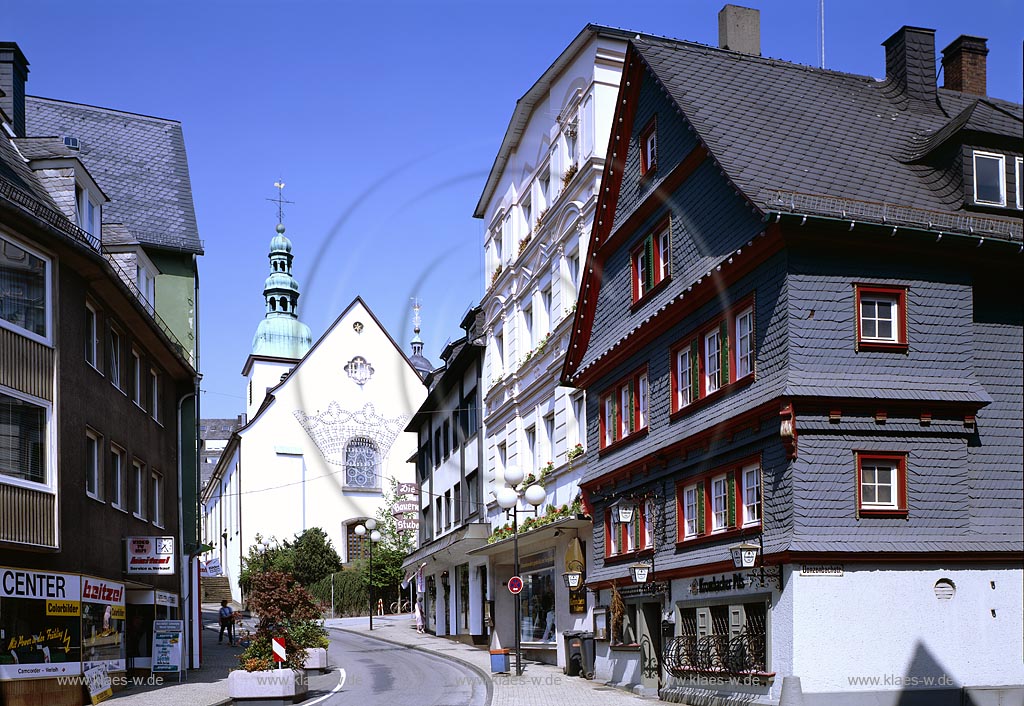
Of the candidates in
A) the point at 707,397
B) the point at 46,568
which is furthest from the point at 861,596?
the point at 46,568

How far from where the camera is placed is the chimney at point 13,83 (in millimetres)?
32781

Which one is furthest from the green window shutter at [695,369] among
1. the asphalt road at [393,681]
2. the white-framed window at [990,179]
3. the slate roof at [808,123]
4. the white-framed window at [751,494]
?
the asphalt road at [393,681]

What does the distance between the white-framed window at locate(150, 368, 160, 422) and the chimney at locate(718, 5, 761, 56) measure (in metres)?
18.7

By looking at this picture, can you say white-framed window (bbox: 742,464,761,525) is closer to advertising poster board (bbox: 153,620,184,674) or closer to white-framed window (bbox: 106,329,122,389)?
advertising poster board (bbox: 153,620,184,674)

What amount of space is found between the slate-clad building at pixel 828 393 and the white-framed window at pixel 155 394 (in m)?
15.8

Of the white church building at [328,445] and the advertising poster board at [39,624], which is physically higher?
the white church building at [328,445]

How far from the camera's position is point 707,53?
27.2 m

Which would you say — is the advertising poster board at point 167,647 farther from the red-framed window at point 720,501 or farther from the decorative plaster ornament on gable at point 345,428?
the decorative plaster ornament on gable at point 345,428

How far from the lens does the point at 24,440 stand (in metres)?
23.3

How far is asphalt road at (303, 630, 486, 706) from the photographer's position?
987 inches

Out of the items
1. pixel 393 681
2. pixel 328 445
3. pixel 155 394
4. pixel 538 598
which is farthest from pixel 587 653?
pixel 328 445

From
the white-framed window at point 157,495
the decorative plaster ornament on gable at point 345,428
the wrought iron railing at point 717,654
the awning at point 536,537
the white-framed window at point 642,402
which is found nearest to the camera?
the wrought iron railing at point 717,654

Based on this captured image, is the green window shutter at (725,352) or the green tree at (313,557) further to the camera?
the green tree at (313,557)

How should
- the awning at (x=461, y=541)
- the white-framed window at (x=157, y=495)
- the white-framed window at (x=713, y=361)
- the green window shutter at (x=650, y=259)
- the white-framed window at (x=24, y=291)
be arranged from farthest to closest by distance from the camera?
the awning at (x=461, y=541) < the white-framed window at (x=157, y=495) < the green window shutter at (x=650, y=259) < the white-framed window at (x=713, y=361) < the white-framed window at (x=24, y=291)
